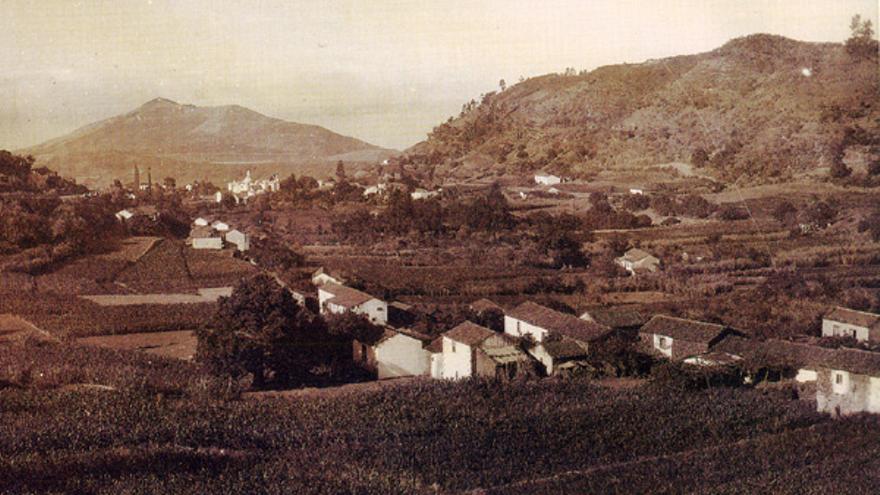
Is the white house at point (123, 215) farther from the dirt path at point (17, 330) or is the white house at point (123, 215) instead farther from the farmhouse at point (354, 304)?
the farmhouse at point (354, 304)

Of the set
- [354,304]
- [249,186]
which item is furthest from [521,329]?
[249,186]

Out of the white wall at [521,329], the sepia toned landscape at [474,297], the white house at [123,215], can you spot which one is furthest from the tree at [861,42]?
the white house at [123,215]

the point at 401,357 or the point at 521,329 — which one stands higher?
the point at 521,329

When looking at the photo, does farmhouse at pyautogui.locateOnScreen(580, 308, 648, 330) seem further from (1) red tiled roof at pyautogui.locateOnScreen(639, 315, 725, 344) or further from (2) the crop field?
(2) the crop field

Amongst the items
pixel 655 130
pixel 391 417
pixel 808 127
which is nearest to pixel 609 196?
pixel 655 130

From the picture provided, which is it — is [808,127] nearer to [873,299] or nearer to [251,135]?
[873,299]

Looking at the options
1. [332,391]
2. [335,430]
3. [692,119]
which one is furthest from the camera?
[692,119]

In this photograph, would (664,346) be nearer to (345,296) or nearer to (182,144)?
(345,296)
